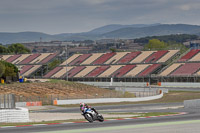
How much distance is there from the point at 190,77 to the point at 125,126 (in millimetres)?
78749

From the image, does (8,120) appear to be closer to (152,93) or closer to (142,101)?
(142,101)

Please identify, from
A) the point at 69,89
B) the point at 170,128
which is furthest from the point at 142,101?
the point at 170,128

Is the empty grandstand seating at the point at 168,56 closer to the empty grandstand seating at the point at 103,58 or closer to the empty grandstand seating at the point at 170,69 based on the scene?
the empty grandstand seating at the point at 170,69

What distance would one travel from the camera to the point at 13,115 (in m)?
35.5

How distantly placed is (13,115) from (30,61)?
129 metres

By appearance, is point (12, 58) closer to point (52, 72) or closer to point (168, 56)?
point (52, 72)

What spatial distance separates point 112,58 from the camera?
14338 centimetres

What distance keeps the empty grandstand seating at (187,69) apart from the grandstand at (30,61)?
52.4 m

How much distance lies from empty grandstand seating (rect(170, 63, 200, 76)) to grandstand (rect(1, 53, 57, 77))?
52372 millimetres

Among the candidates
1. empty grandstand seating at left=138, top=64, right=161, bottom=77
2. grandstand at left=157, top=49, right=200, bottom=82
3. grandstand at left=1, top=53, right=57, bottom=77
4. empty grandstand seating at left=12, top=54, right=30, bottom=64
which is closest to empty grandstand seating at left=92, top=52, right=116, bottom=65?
grandstand at left=1, top=53, right=57, bottom=77

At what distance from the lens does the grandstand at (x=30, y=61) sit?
5994 inches

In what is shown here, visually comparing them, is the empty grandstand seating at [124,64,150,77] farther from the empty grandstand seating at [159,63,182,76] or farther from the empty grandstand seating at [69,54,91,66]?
the empty grandstand seating at [69,54,91,66]

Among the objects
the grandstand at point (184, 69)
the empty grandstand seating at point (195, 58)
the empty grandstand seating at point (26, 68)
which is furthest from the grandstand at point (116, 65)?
the empty grandstand seating at point (26, 68)

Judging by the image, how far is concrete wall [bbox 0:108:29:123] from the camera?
1377 inches
